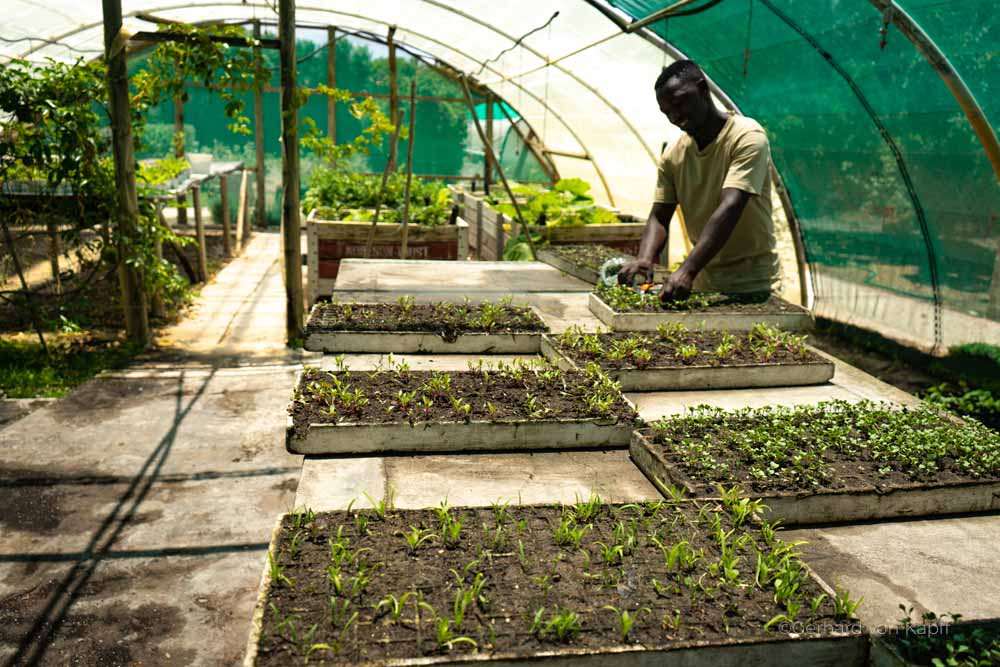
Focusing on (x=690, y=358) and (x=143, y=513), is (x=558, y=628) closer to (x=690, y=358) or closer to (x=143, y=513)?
(x=690, y=358)

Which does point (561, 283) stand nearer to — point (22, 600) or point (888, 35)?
point (888, 35)

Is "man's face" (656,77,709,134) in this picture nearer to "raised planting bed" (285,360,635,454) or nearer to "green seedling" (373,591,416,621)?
"raised planting bed" (285,360,635,454)

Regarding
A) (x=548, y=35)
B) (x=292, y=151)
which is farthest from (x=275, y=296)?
(x=548, y=35)

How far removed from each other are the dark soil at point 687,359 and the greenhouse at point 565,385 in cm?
3

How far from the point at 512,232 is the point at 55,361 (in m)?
5.27

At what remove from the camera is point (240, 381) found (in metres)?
6.94

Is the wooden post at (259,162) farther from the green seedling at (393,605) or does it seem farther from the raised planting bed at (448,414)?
the green seedling at (393,605)

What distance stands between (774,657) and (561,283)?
4.15 metres

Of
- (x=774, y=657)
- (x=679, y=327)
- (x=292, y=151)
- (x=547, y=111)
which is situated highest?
(x=547, y=111)

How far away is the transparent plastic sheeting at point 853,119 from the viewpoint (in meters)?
5.73

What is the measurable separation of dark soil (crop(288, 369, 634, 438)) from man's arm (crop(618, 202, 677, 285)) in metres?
1.41

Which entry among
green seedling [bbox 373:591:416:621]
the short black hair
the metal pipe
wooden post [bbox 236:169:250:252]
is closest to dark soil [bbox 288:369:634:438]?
green seedling [bbox 373:591:416:621]

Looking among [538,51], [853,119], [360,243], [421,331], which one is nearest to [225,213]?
[360,243]

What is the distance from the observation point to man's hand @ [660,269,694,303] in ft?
13.2
